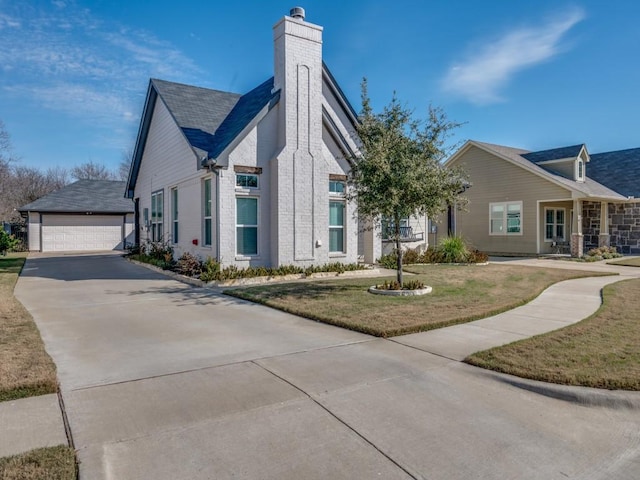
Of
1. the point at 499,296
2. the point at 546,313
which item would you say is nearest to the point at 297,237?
the point at 499,296

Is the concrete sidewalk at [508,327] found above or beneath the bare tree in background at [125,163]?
beneath

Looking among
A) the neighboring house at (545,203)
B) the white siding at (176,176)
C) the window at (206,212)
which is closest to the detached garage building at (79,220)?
the white siding at (176,176)

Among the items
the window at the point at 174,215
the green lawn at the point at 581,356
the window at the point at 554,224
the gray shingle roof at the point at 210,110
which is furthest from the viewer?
the window at the point at 554,224

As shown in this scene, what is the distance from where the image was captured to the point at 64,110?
89.7 ft

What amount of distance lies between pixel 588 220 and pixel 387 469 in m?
26.6

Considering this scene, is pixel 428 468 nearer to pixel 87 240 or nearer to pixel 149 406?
pixel 149 406

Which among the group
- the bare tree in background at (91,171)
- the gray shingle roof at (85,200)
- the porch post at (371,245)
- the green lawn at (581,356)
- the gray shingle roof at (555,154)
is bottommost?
the green lawn at (581,356)

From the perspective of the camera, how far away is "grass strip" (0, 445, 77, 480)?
2824mm

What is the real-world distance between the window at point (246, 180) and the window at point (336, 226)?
2719mm

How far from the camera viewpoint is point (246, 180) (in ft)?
42.5

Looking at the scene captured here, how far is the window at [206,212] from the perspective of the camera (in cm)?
1345

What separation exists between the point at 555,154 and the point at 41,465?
89.9ft

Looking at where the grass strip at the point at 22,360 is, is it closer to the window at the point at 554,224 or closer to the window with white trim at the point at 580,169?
the window at the point at 554,224

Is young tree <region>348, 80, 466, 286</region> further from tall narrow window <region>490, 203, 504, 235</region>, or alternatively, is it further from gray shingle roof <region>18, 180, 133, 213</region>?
gray shingle roof <region>18, 180, 133, 213</region>
